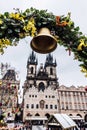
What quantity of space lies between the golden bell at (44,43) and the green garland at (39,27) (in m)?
0.14

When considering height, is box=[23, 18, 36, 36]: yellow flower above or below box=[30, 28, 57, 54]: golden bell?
above

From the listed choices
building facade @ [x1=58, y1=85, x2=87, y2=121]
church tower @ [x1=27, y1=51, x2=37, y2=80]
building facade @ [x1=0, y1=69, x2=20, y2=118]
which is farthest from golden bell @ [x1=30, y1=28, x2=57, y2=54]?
church tower @ [x1=27, y1=51, x2=37, y2=80]

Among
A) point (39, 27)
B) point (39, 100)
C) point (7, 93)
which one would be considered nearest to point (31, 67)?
point (39, 100)

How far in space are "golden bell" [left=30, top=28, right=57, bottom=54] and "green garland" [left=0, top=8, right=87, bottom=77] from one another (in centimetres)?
14

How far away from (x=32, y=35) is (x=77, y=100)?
5569 cm

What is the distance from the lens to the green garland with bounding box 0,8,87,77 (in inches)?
130

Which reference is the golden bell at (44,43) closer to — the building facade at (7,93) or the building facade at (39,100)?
the building facade at (7,93)

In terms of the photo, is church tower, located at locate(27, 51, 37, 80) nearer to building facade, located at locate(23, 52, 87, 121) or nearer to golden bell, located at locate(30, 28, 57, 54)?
building facade, located at locate(23, 52, 87, 121)

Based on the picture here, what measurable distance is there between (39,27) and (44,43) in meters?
0.31

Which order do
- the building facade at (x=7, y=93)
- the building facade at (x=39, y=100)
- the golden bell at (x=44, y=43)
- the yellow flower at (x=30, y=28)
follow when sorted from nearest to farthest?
1. the golden bell at (x=44, y=43)
2. the yellow flower at (x=30, y=28)
3. the building facade at (x=7, y=93)
4. the building facade at (x=39, y=100)

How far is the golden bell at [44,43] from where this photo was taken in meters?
3.03

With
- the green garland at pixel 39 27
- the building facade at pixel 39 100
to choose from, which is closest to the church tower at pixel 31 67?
the building facade at pixel 39 100

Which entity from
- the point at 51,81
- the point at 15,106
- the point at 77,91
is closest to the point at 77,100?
the point at 77,91

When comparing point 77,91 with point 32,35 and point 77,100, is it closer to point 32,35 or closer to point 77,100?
point 77,100
